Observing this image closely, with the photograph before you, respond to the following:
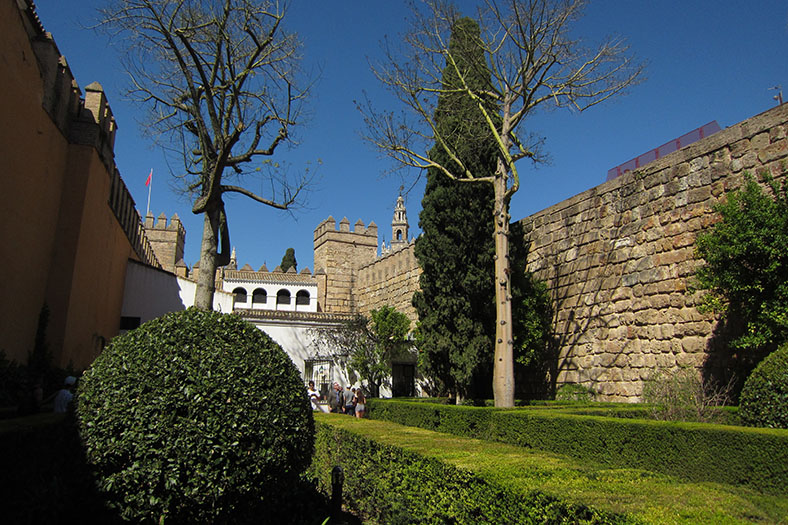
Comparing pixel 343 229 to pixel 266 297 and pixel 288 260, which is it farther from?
pixel 288 260

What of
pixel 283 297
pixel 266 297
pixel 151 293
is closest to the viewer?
pixel 151 293

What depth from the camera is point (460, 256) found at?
43.1 feet

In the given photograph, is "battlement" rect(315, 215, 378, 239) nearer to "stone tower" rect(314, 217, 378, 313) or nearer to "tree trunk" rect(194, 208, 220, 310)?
"stone tower" rect(314, 217, 378, 313)

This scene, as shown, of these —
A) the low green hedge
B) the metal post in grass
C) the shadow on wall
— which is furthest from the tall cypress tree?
the shadow on wall

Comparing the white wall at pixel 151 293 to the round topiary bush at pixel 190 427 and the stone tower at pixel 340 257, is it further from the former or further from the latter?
the round topiary bush at pixel 190 427

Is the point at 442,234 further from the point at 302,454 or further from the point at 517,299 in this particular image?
the point at 302,454

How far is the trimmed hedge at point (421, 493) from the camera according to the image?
Answer: 2.77m

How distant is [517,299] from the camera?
40.1 ft

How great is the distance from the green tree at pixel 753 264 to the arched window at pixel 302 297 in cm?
3200

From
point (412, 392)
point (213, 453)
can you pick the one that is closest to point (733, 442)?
point (213, 453)

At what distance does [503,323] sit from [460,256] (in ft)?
12.2

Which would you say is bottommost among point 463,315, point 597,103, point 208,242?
point 463,315

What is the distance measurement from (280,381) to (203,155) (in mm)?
7670

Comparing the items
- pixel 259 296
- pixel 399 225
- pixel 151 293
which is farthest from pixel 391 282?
pixel 399 225
